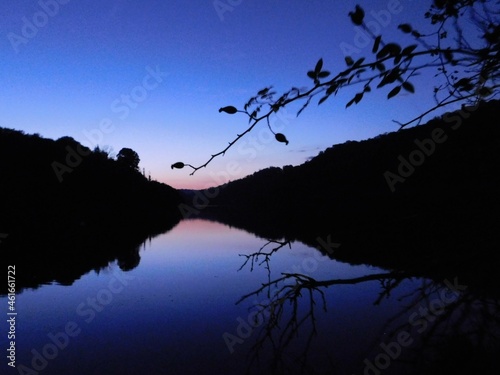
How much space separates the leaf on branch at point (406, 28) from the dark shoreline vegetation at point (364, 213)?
0.53 metres

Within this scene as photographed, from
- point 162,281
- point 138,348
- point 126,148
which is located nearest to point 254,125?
point 138,348

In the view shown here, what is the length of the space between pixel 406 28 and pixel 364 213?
142 ft

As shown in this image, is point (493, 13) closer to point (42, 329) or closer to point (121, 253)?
point (42, 329)

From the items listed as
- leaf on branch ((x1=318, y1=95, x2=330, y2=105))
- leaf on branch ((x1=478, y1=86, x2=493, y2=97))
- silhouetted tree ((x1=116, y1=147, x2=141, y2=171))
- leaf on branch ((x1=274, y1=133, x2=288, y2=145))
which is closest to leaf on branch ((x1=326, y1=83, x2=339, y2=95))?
leaf on branch ((x1=318, y1=95, x2=330, y2=105))

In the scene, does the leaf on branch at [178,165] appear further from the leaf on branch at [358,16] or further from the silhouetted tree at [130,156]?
the silhouetted tree at [130,156]

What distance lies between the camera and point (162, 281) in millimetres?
14523

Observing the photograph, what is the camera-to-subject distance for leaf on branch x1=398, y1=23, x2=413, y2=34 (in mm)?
1624

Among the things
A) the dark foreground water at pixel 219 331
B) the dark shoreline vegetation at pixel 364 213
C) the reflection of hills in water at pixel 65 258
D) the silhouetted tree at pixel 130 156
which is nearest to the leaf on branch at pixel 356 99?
the dark shoreline vegetation at pixel 364 213

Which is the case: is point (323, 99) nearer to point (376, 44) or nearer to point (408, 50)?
point (376, 44)

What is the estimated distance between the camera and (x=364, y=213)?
1663 inches

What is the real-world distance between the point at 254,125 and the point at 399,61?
745 mm

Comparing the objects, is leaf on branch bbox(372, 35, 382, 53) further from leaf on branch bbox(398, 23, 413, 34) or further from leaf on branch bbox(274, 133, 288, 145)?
leaf on branch bbox(274, 133, 288, 145)

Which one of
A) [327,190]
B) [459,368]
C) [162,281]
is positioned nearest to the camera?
[459,368]

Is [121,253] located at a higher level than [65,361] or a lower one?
higher
